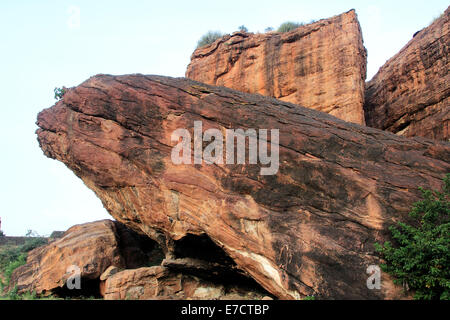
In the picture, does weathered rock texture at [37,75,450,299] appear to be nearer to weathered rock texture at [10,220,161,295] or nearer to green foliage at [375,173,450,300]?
green foliage at [375,173,450,300]

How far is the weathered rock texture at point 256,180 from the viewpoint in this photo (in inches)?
405

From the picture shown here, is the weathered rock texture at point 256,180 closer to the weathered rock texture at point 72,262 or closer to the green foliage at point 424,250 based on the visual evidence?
the green foliage at point 424,250

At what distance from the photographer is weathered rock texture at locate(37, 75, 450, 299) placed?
33.8 ft

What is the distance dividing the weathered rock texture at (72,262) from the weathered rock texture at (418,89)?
1555cm

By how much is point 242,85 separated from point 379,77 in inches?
323

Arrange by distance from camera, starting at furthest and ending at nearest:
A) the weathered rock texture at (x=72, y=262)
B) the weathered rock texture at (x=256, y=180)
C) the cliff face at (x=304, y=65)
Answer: the cliff face at (x=304, y=65), the weathered rock texture at (x=72, y=262), the weathered rock texture at (x=256, y=180)

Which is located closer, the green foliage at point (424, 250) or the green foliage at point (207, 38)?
the green foliage at point (424, 250)

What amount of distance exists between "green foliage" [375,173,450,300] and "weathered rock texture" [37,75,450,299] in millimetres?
411

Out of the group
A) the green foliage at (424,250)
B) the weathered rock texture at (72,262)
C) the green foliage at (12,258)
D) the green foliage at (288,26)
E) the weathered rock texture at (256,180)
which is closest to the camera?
the green foliage at (424,250)

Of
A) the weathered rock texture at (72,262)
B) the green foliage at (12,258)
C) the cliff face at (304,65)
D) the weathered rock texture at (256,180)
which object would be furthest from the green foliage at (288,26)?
the green foliage at (12,258)

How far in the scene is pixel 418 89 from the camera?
58.5ft

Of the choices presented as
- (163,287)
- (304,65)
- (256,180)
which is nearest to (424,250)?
(256,180)

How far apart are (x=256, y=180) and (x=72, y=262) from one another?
9155mm

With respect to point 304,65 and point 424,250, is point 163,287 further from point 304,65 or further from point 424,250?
point 304,65
